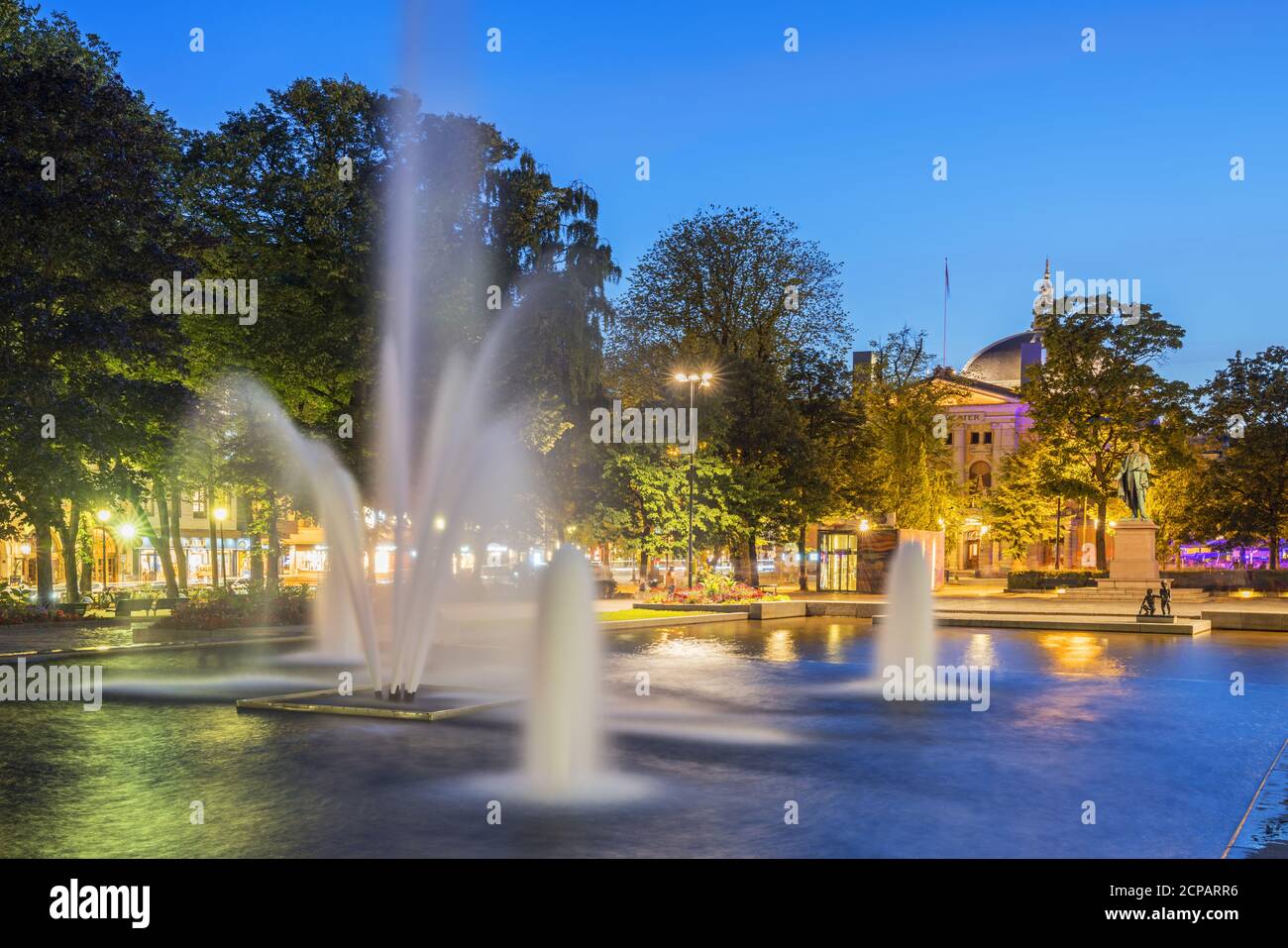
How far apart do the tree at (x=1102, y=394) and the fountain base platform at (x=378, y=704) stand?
169 ft

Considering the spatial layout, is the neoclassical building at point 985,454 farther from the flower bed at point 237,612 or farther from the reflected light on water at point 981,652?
the flower bed at point 237,612

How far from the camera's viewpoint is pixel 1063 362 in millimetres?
63125

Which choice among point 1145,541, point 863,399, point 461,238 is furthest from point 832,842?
point 863,399

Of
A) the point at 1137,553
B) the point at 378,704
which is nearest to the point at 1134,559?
the point at 1137,553

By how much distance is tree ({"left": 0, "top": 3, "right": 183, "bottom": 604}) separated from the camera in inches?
926

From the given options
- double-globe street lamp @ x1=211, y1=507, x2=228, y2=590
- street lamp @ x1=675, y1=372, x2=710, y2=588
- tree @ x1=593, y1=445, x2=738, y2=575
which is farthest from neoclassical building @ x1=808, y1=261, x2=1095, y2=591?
double-globe street lamp @ x1=211, y1=507, x2=228, y2=590

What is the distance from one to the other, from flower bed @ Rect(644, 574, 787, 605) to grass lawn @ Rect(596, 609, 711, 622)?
4.31 feet

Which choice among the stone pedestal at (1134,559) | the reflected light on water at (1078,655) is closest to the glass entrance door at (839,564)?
the stone pedestal at (1134,559)

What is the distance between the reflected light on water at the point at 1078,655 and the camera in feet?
72.0

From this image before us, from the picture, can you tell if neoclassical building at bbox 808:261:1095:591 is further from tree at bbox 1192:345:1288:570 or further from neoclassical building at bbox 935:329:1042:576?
tree at bbox 1192:345:1288:570

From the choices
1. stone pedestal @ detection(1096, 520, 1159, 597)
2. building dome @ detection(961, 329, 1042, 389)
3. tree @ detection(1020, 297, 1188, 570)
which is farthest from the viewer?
building dome @ detection(961, 329, 1042, 389)

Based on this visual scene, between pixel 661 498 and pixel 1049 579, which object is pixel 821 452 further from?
pixel 1049 579
